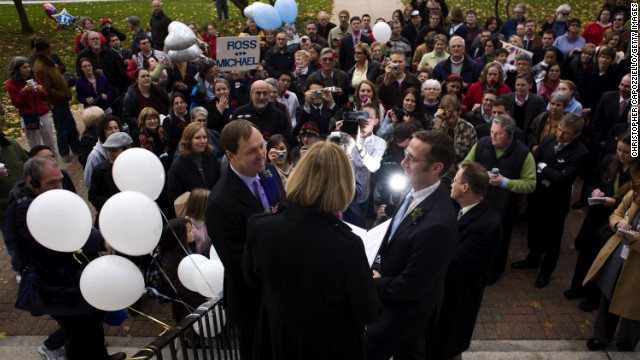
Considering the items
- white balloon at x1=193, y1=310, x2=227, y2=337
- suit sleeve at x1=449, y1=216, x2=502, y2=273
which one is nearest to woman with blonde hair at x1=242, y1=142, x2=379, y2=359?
white balloon at x1=193, y1=310, x2=227, y2=337

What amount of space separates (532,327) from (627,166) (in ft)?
6.04

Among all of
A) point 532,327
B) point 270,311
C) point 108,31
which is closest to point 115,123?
point 270,311

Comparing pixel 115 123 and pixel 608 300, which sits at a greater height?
pixel 115 123

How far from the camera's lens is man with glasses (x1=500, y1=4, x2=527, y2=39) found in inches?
416

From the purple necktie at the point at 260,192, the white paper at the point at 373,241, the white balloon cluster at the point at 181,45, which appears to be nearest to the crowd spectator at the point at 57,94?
the white balloon cluster at the point at 181,45

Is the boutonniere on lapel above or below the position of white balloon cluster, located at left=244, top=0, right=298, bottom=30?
below

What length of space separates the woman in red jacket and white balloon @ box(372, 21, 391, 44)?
6450mm

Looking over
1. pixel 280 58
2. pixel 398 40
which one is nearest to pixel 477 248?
pixel 280 58

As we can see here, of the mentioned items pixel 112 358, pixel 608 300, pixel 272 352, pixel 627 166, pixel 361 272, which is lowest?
pixel 112 358

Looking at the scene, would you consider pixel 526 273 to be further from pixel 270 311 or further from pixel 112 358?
pixel 112 358

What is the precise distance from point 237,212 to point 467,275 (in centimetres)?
184

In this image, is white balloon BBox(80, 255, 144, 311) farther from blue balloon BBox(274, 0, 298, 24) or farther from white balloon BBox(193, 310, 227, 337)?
blue balloon BBox(274, 0, 298, 24)

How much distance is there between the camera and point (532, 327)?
4.68 metres

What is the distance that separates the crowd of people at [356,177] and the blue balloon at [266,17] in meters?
0.54
